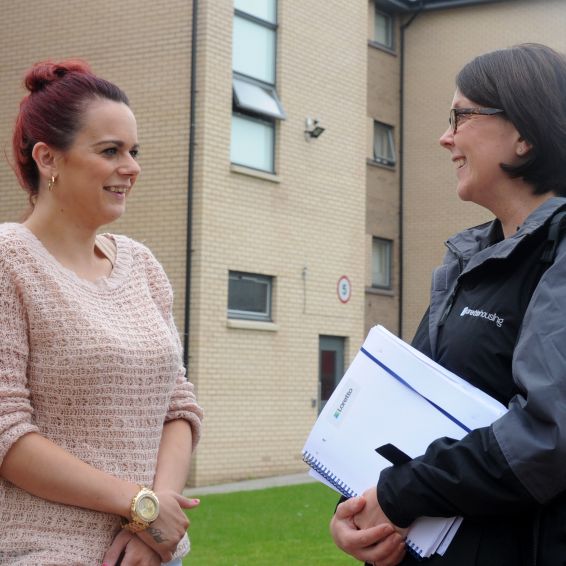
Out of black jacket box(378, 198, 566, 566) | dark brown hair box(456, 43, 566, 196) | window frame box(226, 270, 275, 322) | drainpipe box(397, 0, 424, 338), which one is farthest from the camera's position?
drainpipe box(397, 0, 424, 338)

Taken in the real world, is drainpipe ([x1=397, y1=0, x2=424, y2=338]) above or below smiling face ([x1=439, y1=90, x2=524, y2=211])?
above

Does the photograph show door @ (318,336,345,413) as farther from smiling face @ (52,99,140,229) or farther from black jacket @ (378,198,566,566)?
black jacket @ (378,198,566,566)

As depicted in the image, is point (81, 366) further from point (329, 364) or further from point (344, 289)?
point (344, 289)

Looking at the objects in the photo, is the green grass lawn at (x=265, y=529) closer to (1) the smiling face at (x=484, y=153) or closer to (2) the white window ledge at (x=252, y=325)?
(2) the white window ledge at (x=252, y=325)

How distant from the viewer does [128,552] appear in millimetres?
3092

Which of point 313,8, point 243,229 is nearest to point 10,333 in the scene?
point 243,229

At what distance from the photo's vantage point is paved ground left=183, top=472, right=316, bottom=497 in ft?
49.7

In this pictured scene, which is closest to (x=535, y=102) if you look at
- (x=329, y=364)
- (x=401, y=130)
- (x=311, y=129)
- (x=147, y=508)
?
(x=147, y=508)

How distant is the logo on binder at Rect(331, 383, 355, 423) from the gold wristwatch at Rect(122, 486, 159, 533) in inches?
25.9

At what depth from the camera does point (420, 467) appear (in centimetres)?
254

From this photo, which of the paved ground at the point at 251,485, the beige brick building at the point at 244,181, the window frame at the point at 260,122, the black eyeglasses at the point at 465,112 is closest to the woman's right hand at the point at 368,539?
the black eyeglasses at the point at 465,112

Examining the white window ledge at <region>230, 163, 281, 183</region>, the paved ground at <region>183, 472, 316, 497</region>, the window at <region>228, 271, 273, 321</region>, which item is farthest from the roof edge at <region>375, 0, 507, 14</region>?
the paved ground at <region>183, 472, 316, 497</region>

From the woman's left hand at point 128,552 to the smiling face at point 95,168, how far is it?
0.97 meters

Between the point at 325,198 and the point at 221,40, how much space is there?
3.62 metres
